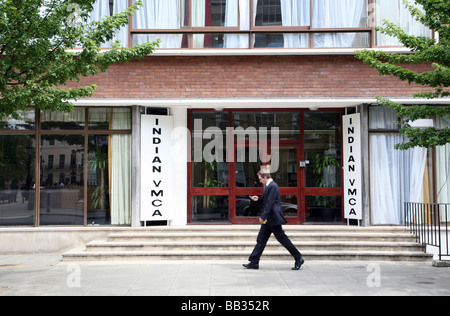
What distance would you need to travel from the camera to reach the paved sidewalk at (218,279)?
7.67 meters

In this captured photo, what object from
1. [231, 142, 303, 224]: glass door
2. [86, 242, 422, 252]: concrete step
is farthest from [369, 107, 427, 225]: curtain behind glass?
[231, 142, 303, 224]: glass door

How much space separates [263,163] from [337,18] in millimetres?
4145

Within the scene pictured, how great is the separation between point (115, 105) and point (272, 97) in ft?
12.8

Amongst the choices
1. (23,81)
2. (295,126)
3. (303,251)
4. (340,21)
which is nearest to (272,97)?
(295,126)

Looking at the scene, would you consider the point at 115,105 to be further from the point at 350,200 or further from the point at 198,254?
the point at 350,200

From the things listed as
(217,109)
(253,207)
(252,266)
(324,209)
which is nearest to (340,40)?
(217,109)

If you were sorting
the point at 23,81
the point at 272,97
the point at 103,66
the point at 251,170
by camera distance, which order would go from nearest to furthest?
the point at 23,81
the point at 103,66
the point at 272,97
the point at 251,170

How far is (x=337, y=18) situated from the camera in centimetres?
1252

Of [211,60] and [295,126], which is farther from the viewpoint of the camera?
[295,126]

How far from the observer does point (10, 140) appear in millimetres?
12266

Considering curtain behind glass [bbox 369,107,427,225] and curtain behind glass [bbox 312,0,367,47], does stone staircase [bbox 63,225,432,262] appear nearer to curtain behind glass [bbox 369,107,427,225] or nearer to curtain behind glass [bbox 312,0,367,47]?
curtain behind glass [bbox 369,107,427,225]

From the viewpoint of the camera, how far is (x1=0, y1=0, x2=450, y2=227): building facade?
12172 mm

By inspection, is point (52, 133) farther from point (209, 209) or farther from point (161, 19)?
point (209, 209)

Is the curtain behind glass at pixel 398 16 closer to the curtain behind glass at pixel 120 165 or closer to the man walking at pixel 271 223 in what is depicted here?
the man walking at pixel 271 223
